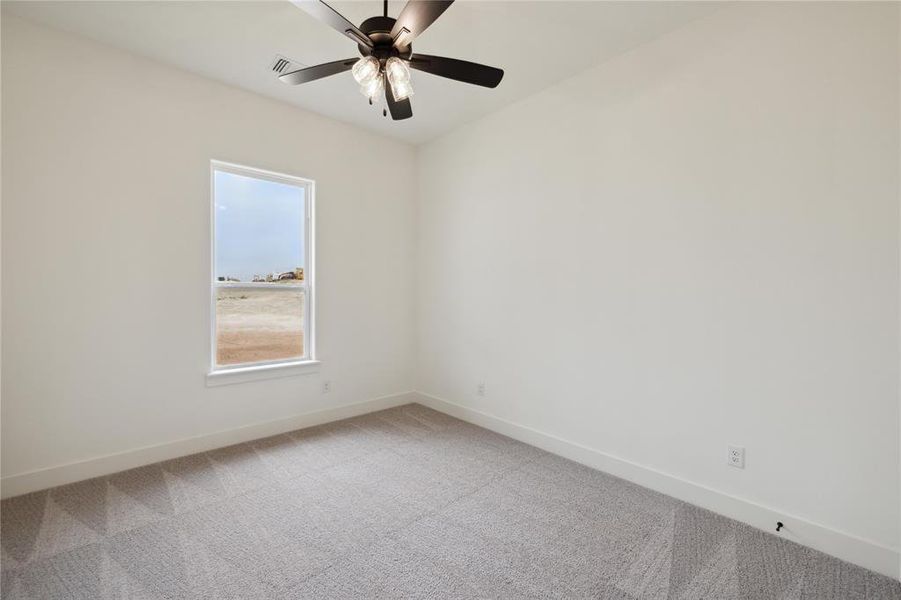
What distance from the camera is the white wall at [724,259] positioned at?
74.0 inches

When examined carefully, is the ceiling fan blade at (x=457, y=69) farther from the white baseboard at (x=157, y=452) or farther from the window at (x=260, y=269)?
the white baseboard at (x=157, y=452)

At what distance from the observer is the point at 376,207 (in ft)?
13.5

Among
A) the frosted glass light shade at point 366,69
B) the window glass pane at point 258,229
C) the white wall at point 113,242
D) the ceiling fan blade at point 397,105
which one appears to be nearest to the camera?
→ the frosted glass light shade at point 366,69

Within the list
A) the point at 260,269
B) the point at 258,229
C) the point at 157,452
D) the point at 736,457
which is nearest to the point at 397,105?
the point at 258,229

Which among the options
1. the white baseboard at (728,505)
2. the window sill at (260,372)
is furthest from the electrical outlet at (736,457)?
the window sill at (260,372)

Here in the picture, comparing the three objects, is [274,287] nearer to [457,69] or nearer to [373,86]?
[373,86]

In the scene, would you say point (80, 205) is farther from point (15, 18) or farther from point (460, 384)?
point (460, 384)

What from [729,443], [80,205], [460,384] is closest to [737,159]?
[729,443]

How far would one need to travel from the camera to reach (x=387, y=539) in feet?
6.70

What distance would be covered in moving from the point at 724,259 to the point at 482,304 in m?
1.95

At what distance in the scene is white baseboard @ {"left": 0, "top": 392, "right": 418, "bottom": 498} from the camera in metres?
2.42

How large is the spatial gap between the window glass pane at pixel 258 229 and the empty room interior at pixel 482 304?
0.08 ft

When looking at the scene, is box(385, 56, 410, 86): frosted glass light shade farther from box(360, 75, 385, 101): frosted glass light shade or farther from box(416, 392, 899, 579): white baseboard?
box(416, 392, 899, 579): white baseboard

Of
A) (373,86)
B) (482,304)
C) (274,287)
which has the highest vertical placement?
(373,86)
